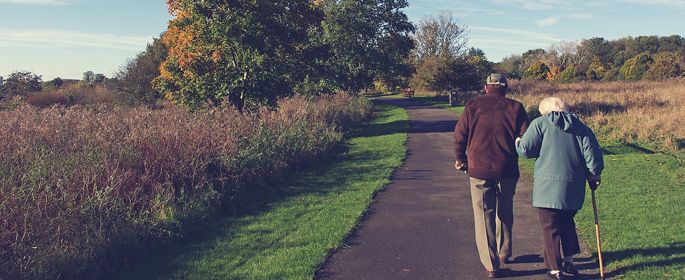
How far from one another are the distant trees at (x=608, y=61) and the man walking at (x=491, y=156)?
4646 centimetres

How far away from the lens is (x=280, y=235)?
6137 millimetres

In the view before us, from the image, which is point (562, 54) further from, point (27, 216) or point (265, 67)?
point (27, 216)

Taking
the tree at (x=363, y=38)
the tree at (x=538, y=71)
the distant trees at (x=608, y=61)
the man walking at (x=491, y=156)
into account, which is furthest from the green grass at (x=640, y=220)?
the tree at (x=538, y=71)

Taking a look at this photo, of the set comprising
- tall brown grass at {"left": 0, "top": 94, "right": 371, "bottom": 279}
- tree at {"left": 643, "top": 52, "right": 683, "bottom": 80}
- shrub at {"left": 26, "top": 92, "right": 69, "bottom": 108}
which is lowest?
tall brown grass at {"left": 0, "top": 94, "right": 371, "bottom": 279}

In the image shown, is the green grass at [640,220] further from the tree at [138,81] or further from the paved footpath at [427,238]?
the tree at [138,81]

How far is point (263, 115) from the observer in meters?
13.0

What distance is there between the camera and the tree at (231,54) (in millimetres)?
15102

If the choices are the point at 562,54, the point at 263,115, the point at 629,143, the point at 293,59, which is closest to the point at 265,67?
the point at 293,59

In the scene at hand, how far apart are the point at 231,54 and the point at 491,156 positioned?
13620 millimetres

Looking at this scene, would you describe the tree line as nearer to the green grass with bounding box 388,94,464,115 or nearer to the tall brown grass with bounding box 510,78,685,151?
the green grass with bounding box 388,94,464,115

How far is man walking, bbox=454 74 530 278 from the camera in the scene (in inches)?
176

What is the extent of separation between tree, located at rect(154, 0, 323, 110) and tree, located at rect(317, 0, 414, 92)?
13887 mm

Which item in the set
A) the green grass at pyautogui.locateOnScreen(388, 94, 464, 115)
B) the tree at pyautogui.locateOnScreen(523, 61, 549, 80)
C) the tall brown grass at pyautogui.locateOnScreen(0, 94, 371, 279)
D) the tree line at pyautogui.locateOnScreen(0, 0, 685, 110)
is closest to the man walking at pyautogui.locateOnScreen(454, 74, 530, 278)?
the tall brown grass at pyautogui.locateOnScreen(0, 94, 371, 279)

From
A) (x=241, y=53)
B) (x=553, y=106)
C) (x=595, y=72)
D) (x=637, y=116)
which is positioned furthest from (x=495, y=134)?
(x=595, y=72)
